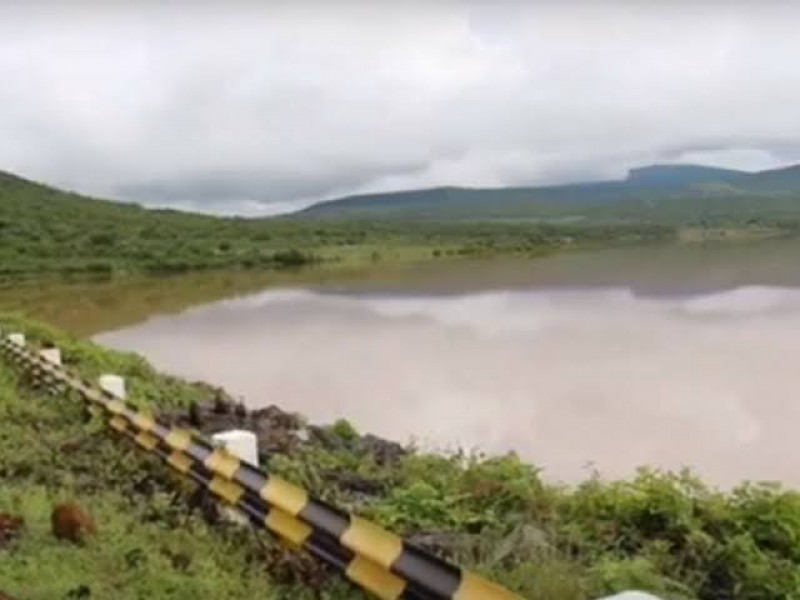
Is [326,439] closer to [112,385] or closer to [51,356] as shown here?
[112,385]

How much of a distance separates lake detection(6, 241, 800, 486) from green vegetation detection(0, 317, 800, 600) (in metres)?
3.90

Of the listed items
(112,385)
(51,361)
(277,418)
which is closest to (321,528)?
(112,385)

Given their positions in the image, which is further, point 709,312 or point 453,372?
point 709,312

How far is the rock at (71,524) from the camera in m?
5.00

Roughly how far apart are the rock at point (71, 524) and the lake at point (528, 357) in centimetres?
547

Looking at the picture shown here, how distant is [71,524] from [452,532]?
1824 mm

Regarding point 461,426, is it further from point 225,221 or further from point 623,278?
point 225,221

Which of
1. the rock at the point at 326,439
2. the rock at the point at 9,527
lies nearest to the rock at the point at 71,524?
the rock at the point at 9,527

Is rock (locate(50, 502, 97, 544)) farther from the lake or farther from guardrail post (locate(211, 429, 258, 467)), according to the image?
the lake

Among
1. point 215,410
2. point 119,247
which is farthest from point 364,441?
point 119,247

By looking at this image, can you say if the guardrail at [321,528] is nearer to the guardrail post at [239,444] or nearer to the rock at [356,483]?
the guardrail post at [239,444]

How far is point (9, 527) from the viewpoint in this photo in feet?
16.8

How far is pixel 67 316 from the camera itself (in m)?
31.9

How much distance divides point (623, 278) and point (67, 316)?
1971 cm
